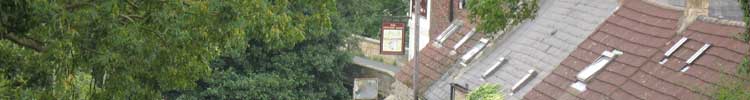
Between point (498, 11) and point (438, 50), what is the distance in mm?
7415

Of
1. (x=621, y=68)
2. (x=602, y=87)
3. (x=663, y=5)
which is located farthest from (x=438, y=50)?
(x=602, y=87)

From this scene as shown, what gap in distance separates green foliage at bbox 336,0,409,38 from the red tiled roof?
20.2 metres

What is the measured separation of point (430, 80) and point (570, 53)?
493 centimetres

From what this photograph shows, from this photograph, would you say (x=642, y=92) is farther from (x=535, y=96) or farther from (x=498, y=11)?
(x=498, y=11)

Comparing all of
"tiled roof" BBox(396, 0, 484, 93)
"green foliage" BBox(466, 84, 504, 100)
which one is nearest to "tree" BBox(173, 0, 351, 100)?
"tiled roof" BBox(396, 0, 484, 93)

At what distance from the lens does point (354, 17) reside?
49375mm

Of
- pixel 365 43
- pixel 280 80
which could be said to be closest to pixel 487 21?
pixel 280 80

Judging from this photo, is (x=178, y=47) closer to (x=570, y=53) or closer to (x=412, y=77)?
(x=570, y=53)

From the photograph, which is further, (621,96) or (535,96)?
(535,96)

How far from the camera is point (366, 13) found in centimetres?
5269

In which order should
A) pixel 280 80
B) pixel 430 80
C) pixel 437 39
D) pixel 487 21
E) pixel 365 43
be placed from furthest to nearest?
pixel 365 43
pixel 280 80
pixel 437 39
pixel 430 80
pixel 487 21

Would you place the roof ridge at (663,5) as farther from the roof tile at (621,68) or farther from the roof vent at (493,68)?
the roof vent at (493,68)

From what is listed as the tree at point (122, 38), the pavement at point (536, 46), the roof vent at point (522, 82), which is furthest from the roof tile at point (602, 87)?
the tree at point (122, 38)

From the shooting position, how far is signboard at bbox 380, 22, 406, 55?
33.9 metres
